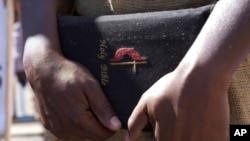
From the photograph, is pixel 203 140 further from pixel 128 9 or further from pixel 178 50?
pixel 128 9

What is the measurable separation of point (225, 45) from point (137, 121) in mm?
252

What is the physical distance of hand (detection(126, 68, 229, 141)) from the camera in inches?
44.9

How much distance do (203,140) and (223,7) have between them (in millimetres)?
263

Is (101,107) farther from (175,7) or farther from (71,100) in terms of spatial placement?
(175,7)

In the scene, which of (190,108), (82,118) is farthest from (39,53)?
(190,108)

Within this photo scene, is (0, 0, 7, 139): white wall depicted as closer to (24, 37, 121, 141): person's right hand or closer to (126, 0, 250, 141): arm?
(24, 37, 121, 141): person's right hand

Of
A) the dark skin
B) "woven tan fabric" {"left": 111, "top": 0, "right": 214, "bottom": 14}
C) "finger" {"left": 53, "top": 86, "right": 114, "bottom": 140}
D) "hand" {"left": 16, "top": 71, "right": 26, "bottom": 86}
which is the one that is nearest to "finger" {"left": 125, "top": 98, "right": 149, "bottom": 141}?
the dark skin

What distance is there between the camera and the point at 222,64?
114 cm

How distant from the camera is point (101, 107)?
4.46 ft

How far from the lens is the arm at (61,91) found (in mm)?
1364

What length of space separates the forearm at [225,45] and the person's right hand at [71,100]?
264 mm

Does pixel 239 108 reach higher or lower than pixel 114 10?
lower

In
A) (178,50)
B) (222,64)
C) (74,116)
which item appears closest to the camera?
(222,64)

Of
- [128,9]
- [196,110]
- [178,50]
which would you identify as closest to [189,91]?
[196,110]
